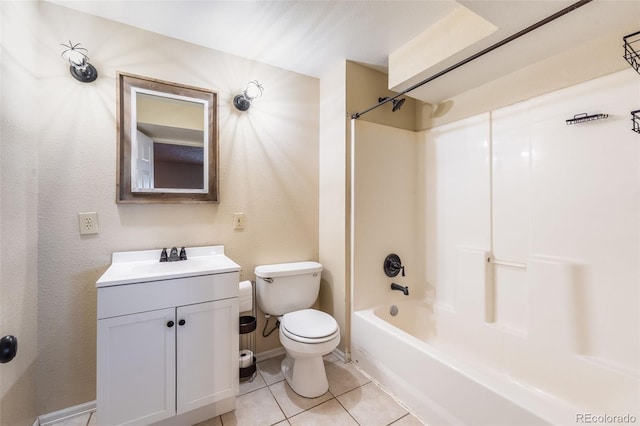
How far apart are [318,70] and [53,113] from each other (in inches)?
68.0

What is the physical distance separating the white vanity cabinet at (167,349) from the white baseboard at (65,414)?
1.59 ft

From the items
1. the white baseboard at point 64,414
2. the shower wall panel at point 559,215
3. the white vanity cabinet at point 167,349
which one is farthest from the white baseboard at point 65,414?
the shower wall panel at point 559,215

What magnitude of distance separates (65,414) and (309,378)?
137 centimetres

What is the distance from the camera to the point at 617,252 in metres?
1.32

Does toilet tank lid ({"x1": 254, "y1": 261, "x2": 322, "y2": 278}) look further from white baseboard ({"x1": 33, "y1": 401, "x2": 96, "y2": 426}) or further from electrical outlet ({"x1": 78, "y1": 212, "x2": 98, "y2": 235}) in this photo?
white baseboard ({"x1": 33, "y1": 401, "x2": 96, "y2": 426})

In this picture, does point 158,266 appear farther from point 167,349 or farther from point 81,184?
point 81,184

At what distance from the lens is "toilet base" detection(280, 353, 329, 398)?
1.68m

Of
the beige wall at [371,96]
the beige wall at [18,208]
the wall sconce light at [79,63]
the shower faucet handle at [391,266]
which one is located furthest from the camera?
the shower faucet handle at [391,266]

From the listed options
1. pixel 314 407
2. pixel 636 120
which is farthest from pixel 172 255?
pixel 636 120

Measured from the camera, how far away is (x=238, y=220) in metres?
1.96

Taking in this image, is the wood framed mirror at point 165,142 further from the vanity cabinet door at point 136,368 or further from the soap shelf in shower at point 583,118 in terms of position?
the soap shelf in shower at point 583,118

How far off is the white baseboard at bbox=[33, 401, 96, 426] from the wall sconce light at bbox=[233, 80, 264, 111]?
6.77 feet

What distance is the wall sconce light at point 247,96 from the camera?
1918 millimetres

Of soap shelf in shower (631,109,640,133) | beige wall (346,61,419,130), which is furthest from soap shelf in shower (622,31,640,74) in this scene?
beige wall (346,61,419,130)
